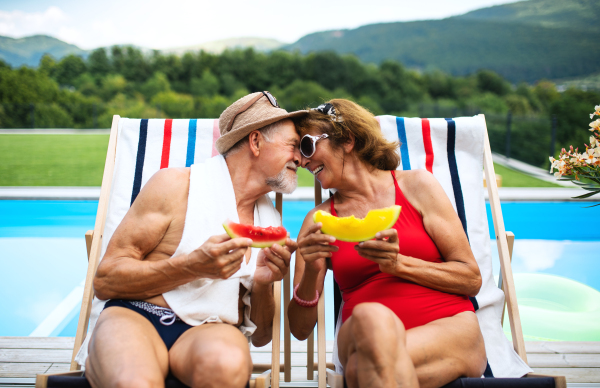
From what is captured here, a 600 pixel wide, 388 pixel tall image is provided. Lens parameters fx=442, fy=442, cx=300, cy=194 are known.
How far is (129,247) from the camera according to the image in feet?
7.68

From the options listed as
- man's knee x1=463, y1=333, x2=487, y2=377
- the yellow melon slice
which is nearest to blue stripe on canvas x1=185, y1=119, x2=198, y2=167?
the yellow melon slice

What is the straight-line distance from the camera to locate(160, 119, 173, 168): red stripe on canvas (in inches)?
127

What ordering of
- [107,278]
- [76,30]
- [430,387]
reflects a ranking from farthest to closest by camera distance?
1. [76,30]
2. [107,278]
3. [430,387]

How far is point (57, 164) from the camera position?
48.3ft

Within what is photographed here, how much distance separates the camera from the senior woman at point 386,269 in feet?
6.28

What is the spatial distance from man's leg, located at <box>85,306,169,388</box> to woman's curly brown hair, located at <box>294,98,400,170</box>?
1399mm

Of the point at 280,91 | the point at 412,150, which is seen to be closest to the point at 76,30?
the point at 280,91

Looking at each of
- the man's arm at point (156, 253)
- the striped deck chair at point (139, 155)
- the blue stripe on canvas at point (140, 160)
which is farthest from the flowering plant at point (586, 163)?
the blue stripe on canvas at point (140, 160)

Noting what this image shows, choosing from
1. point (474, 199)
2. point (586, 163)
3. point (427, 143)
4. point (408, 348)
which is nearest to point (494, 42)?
point (427, 143)

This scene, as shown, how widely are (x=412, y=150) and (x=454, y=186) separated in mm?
402

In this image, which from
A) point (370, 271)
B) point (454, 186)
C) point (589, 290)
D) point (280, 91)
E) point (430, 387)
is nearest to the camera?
point (430, 387)

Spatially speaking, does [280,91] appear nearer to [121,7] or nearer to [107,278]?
[121,7]

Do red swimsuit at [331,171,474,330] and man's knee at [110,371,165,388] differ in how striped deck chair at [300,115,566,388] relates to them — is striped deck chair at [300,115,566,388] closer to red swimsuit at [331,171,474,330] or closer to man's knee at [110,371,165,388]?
red swimsuit at [331,171,474,330]

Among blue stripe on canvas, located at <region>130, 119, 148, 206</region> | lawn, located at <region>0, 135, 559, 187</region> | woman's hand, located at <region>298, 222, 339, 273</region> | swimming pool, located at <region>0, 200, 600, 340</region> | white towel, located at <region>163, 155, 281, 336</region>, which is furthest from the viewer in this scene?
lawn, located at <region>0, 135, 559, 187</region>
